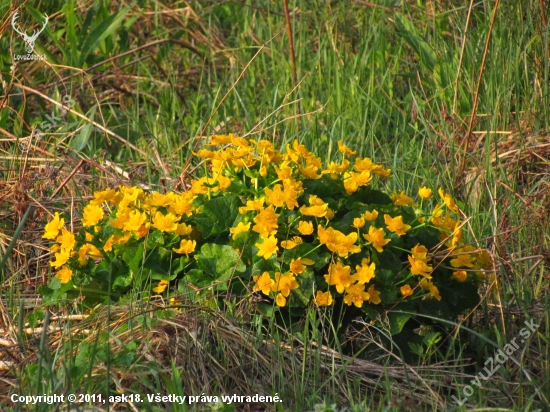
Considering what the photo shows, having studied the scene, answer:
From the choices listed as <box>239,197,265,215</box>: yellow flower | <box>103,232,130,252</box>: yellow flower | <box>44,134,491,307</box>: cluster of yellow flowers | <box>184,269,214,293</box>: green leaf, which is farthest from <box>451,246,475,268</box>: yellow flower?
<box>103,232,130,252</box>: yellow flower

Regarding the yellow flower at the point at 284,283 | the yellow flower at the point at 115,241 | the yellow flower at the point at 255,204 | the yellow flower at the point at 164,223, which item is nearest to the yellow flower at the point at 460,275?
the yellow flower at the point at 284,283

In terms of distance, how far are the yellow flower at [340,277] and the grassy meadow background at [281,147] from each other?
0.11 meters

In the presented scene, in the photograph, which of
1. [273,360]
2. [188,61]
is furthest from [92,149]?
[273,360]

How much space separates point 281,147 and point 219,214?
4.30ft

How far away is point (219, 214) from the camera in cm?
245

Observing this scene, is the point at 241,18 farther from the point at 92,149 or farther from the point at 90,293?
the point at 90,293

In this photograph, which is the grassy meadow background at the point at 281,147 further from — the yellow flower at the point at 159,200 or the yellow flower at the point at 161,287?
the yellow flower at the point at 159,200

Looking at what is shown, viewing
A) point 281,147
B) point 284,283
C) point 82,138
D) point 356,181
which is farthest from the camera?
point 82,138

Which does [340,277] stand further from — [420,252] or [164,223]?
[164,223]

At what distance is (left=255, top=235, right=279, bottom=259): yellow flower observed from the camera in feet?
7.37

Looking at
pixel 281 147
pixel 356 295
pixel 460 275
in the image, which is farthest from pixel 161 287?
pixel 281 147

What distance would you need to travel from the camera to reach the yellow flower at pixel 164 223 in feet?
7.77

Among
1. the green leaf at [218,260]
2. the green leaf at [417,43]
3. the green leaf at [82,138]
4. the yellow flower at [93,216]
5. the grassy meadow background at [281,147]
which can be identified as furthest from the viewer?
the green leaf at [417,43]

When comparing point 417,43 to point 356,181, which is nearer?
point 356,181
